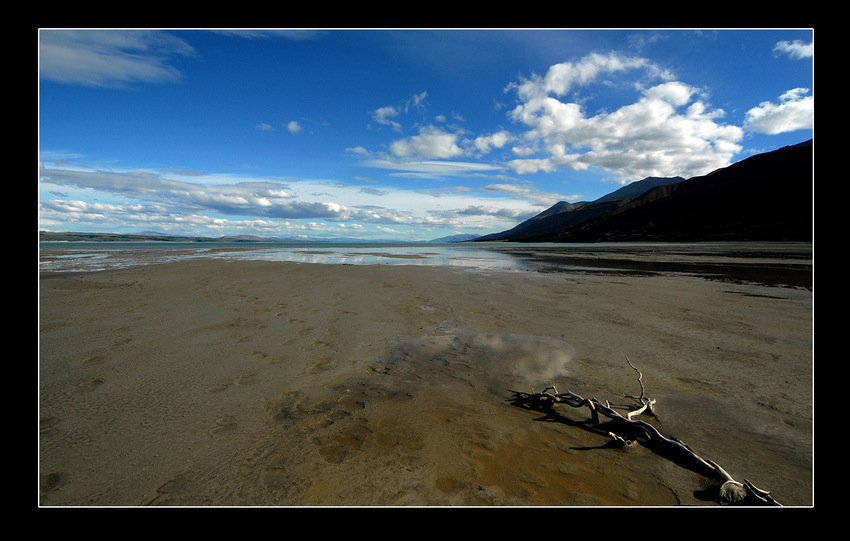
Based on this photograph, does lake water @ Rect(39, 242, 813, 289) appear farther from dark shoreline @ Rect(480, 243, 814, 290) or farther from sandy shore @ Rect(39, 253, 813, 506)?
sandy shore @ Rect(39, 253, 813, 506)

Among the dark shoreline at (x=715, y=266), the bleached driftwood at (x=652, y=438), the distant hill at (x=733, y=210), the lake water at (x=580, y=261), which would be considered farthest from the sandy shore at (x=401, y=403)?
the distant hill at (x=733, y=210)

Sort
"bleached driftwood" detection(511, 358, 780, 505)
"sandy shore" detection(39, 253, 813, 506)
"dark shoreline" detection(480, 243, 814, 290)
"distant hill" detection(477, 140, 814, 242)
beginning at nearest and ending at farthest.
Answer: "bleached driftwood" detection(511, 358, 780, 505) < "sandy shore" detection(39, 253, 813, 506) < "dark shoreline" detection(480, 243, 814, 290) < "distant hill" detection(477, 140, 814, 242)

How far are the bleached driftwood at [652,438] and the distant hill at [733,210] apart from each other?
8585 centimetres

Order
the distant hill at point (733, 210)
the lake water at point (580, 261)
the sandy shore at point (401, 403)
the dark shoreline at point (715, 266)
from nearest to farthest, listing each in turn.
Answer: the sandy shore at point (401, 403) → the dark shoreline at point (715, 266) → the lake water at point (580, 261) → the distant hill at point (733, 210)

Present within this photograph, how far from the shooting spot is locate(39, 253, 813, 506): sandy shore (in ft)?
9.51

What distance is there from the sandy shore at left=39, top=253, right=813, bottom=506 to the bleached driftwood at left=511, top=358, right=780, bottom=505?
0.12 m

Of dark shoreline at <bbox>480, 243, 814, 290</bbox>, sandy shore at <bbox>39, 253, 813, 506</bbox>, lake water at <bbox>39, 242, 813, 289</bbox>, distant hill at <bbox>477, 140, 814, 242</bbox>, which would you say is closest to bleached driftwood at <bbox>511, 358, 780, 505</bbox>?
sandy shore at <bbox>39, 253, 813, 506</bbox>

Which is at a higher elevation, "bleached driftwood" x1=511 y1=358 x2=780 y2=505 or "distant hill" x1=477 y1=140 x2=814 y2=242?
"distant hill" x1=477 y1=140 x2=814 y2=242

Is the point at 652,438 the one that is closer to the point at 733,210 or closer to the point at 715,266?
the point at 715,266

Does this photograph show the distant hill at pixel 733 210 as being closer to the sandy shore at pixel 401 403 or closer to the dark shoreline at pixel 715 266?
the dark shoreline at pixel 715 266

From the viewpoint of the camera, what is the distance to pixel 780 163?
134500 millimetres

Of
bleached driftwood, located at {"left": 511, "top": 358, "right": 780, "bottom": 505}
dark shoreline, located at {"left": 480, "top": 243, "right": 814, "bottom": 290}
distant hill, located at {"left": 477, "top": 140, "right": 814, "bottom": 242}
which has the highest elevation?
distant hill, located at {"left": 477, "top": 140, "right": 814, "bottom": 242}

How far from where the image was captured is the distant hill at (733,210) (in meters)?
81.6
